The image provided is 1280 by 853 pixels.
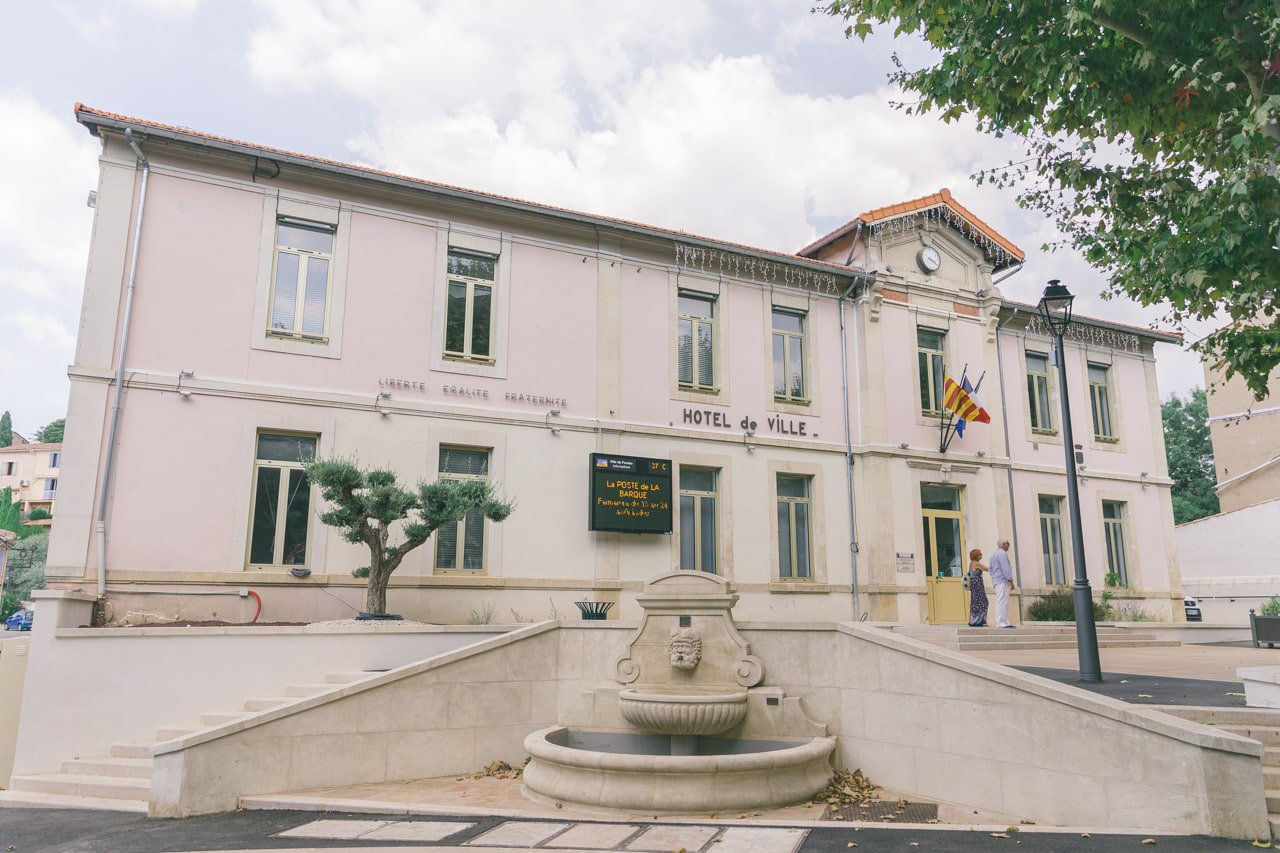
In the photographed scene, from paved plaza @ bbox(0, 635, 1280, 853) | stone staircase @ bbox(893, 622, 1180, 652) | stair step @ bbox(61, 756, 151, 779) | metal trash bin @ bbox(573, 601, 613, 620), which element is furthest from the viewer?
stone staircase @ bbox(893, 622, 1180, 652)

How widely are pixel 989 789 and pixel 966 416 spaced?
37.9ft

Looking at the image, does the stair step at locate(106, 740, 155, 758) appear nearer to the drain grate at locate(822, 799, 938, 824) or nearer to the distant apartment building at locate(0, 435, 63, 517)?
the drain grate at locate(822, 799, 938, 824)

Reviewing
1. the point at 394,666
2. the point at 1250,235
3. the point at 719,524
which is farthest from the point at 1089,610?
the point at 394,666

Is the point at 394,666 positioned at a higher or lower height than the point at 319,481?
lower

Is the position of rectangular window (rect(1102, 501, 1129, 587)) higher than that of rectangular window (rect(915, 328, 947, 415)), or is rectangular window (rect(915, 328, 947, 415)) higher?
rectangular window (rect(915, 328, 947, 415))

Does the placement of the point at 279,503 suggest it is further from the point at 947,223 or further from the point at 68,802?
the point at 947,223

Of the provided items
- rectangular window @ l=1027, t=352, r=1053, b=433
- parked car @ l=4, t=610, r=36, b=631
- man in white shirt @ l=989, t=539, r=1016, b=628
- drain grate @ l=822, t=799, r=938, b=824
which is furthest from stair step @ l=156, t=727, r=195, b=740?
parked car @ l=4, t=610, r=36, b=631

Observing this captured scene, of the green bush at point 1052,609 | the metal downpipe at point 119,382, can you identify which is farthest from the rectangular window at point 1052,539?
the metal downpipe at point 119,382

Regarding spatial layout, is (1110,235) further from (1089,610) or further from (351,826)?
(351,826)

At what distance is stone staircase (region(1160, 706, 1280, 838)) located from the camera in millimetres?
6852

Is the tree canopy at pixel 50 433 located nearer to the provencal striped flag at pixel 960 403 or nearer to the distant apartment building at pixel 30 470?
the distant apartment building at pixel 30 470

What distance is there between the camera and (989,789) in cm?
759

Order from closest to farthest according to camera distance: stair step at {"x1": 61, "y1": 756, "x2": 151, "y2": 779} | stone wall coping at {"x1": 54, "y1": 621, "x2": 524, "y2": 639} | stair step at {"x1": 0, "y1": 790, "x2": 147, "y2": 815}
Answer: stair step at {"x1": 0, "y1": 790, "x2": 147, "y2": 815}
stair step at {"x1": 61, "y1": 756, "x2": 151, "y2": 779}
stone wall coping at {"x1": 54, "y1": 621, "x2": 524, "y2": 639}

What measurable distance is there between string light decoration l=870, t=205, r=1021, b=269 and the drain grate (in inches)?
522
